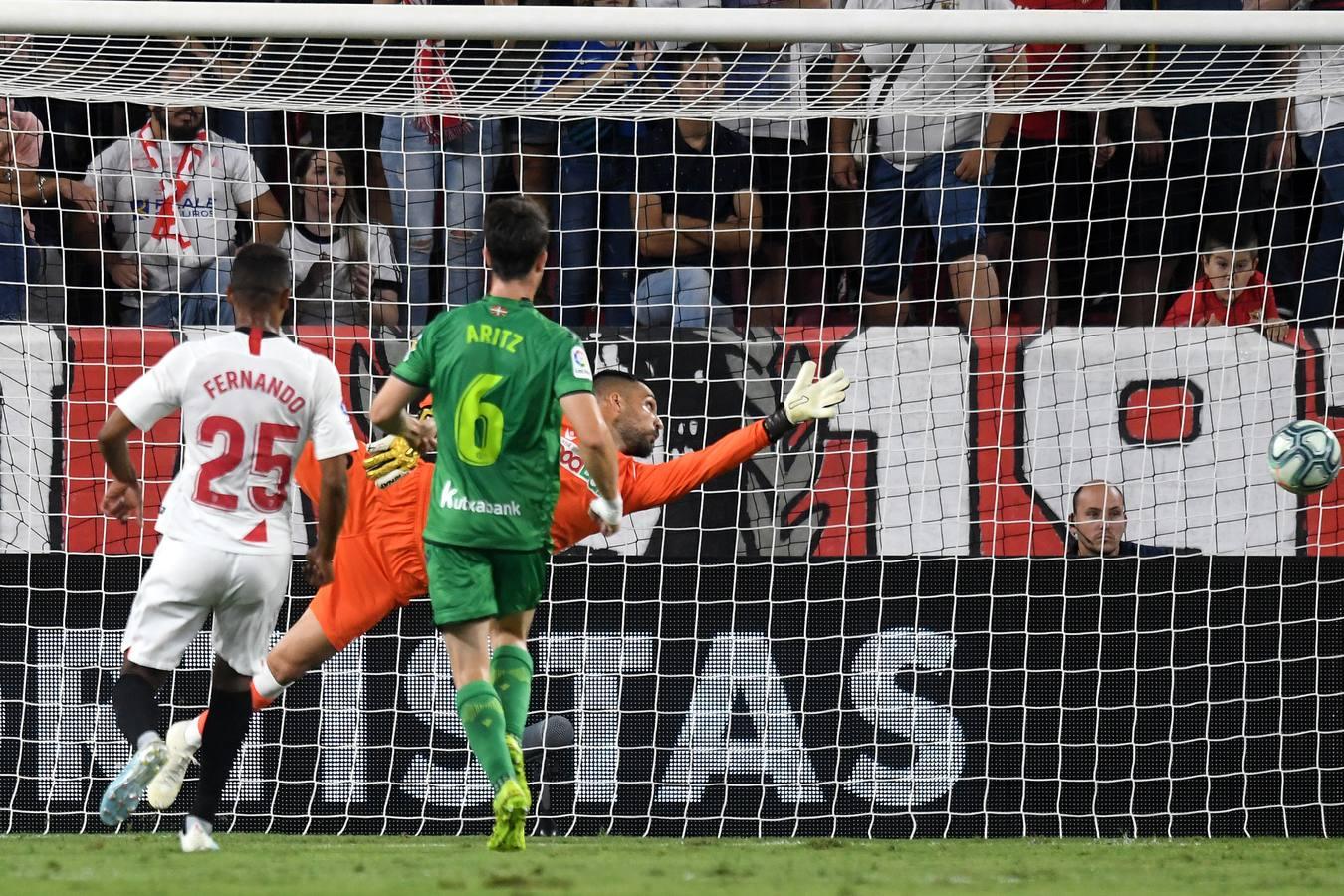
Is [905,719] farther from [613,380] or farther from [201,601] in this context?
[201,601]

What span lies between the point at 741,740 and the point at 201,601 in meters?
2.88

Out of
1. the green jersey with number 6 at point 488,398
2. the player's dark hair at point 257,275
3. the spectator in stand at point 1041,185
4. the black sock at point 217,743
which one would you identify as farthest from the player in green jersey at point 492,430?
the spectator in stand at point 1041,185

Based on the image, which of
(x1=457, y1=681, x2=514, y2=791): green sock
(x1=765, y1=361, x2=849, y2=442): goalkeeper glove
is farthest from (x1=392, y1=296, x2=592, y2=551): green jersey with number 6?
(x1=765, y1=361, x2=849, y2=442): goalkeeper glove

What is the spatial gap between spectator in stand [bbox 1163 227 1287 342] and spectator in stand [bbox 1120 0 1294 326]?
12 centimetres

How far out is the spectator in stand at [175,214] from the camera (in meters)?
8.02

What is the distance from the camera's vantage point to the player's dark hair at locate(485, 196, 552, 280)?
5.34 metres

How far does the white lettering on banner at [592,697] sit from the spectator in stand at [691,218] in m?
1.52

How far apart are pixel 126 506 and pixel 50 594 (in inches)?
89.3

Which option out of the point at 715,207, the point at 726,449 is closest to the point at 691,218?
the point at 715,207

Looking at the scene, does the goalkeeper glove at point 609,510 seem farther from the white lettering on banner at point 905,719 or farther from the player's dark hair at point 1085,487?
the player's dark hair at point 1085,487

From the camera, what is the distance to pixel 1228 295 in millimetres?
8125

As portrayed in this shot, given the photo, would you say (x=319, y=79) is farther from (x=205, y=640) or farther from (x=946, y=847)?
(x=946, y=847)

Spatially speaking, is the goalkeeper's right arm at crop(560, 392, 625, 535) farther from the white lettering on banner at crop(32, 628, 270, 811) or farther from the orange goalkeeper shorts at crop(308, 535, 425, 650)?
the white lettering on banner at crop(32, 628, 270, 811)

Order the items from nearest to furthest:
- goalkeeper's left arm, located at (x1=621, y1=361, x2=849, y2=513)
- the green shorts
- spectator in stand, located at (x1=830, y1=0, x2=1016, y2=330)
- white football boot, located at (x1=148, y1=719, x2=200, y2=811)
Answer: white football boot, located at (x1=148, y1=719, x2=200, y2=811)
the green shorts
goalkeeper's left arm, located at (x1=621, y1=361, x2=849, y2=513)
spectator in stand, located at (x1=830, y1=0, x2=1016, y2=330)
